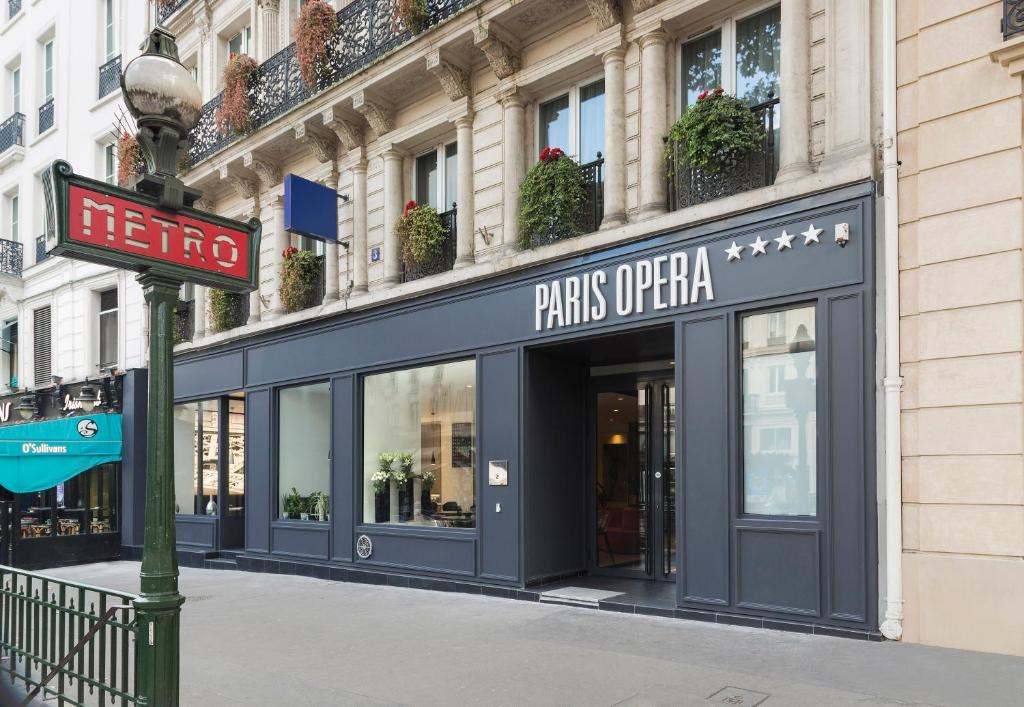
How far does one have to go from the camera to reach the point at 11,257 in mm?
22969

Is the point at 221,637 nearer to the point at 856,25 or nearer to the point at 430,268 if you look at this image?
the point at 430,268

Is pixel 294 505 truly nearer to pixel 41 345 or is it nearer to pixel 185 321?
pixel 185 321

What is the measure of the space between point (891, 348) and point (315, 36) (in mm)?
10300

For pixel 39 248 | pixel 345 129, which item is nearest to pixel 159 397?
pixel 345 129

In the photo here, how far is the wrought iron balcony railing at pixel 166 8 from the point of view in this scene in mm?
18250

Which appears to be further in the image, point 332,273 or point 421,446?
point 332,273

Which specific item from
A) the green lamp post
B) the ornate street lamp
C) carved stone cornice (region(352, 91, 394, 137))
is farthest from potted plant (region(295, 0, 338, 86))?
the green lamp post

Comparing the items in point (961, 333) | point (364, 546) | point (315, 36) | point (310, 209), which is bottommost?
point (364, 546)

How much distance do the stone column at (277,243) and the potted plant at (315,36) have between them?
2529mm

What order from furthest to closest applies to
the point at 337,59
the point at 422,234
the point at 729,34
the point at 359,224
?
1. the point at 359,224
2. the point at 337,59
3. the point at 422,234
4. the point at 729,34

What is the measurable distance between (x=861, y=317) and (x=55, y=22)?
2214cm

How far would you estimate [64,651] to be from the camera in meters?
5.70

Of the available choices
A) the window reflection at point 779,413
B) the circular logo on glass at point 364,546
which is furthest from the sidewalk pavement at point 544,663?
the circular logo on glass at point 364,546

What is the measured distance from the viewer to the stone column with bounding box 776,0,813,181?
8.55m
